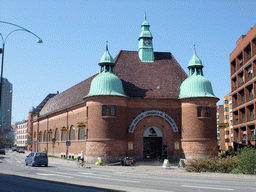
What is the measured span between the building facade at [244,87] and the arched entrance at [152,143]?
53.8 ft

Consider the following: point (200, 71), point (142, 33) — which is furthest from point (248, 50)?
point (142, 33)

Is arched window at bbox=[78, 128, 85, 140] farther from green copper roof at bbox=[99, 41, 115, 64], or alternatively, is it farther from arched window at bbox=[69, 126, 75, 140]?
green copper roof at bbox=[99, 41, 115, 64]

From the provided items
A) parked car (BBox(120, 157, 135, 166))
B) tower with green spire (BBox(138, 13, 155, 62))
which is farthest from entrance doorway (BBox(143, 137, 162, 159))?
tower with green spire (BBox(138, 13, 155, 62))

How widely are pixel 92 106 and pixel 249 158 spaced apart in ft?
70.8

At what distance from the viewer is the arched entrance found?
144ft

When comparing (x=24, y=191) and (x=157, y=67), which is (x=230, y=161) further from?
(x=157, y=67)

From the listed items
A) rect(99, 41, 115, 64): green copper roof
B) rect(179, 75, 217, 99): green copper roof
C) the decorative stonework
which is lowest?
the decorative stonework

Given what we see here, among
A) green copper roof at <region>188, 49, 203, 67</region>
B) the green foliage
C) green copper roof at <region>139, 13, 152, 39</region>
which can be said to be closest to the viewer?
the green foliage

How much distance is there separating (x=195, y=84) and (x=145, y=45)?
36.3ft

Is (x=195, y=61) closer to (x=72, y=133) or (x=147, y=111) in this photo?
(x=147, y=111)

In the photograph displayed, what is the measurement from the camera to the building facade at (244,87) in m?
51.1

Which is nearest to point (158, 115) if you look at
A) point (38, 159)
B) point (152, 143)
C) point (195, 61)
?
point (152, 143)

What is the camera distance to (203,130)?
41656mm

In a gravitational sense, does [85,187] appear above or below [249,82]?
below
